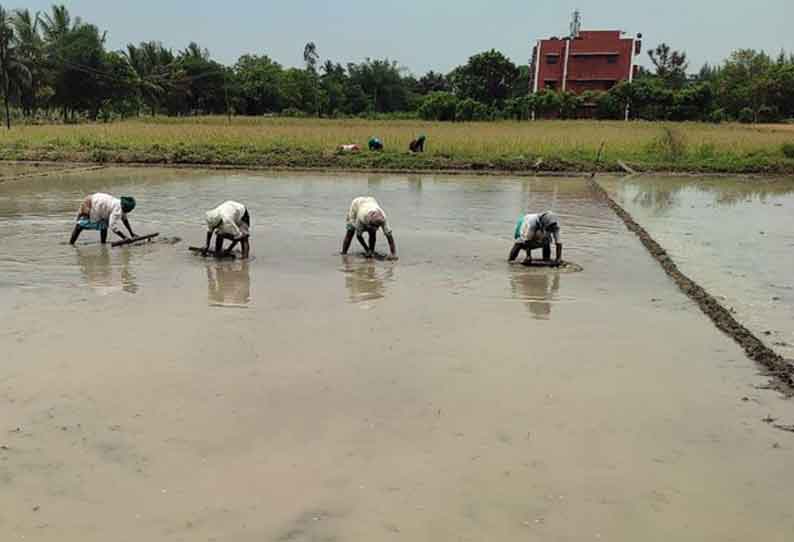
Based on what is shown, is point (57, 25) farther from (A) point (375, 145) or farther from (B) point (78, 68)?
(A) point (375, 145)

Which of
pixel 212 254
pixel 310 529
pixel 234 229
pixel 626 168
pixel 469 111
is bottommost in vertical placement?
pixel 310 529

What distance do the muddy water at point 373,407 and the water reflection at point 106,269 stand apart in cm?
5

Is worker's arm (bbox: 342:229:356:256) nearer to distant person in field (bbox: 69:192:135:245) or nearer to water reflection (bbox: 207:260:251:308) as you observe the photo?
water reflection (bbox: 207:260:251:308)

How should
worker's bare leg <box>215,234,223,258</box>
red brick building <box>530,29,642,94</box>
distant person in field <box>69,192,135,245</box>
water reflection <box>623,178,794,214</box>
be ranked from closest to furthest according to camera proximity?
worker's bare leg <box>215,234,223,258</box> → distant person in field <box>69,192,135,245</box> → water reflection <box>623,178,794,214</box> → red brick building <box>530,29,642,94</box>

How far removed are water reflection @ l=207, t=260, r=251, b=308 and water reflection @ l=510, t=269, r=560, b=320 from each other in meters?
2.46

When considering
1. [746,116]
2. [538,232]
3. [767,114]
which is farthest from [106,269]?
[767,114]

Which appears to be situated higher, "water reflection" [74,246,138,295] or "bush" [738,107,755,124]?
"bush" [738,107,755,124]

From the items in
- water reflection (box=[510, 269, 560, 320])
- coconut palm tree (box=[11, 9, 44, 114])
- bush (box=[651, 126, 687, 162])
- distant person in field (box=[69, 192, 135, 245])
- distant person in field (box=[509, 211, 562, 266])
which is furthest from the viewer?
coconut palm tree (box=[11, 9, 44, 114])

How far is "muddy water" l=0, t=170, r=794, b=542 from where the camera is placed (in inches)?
121

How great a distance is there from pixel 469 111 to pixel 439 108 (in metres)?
1.98

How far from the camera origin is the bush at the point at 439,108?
133 ft

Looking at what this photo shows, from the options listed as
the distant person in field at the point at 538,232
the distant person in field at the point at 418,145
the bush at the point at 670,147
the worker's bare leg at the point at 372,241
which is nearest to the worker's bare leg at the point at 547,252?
the distant person in field at the point at 538,232

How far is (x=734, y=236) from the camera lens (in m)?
10.0

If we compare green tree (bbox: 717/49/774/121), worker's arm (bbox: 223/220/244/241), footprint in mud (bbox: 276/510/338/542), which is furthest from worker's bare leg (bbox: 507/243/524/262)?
green tree (bbox: 717/49/774/121)
